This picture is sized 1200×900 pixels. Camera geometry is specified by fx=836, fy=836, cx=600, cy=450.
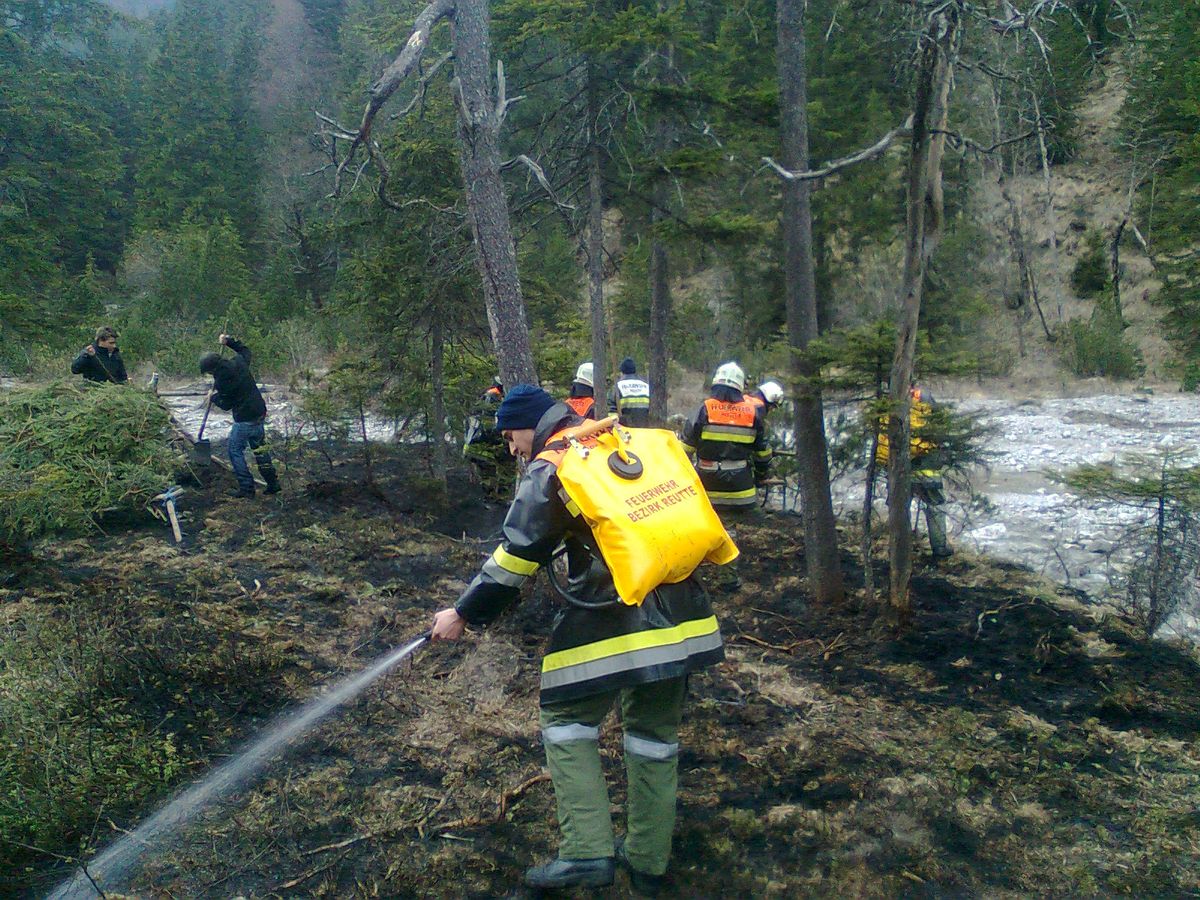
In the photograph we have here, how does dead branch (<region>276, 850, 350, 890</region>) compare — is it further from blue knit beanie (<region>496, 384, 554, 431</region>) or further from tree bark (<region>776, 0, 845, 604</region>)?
A: tree bark (<region>776, 0, 845, 604</region>)

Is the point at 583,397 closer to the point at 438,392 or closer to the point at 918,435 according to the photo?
the point at 438,392

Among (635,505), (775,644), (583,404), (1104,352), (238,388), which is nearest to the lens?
(635,505)

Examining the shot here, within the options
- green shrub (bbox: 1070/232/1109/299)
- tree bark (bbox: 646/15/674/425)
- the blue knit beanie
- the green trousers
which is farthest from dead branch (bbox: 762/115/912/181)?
green shrub (bbox: 1070/232/1109/299)

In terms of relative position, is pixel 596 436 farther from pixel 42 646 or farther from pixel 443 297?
pixel 443 297

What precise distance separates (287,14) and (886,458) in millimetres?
76560

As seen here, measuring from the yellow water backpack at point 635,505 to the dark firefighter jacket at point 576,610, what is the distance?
0.10 m

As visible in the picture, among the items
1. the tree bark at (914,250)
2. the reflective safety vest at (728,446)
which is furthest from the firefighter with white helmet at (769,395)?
the tree bark at (914,250)

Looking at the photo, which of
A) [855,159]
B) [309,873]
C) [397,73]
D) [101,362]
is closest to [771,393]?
[855,159]

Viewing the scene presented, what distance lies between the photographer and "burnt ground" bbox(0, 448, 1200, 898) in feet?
12.3

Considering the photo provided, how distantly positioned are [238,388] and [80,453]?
172cm

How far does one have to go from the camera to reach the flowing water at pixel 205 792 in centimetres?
356

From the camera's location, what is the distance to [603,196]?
41.5 ft

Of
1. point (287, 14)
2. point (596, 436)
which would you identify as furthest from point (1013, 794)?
point (287, 14)

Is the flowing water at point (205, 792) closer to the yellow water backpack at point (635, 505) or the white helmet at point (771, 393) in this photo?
the yellow water backpack at point (635, 505)
